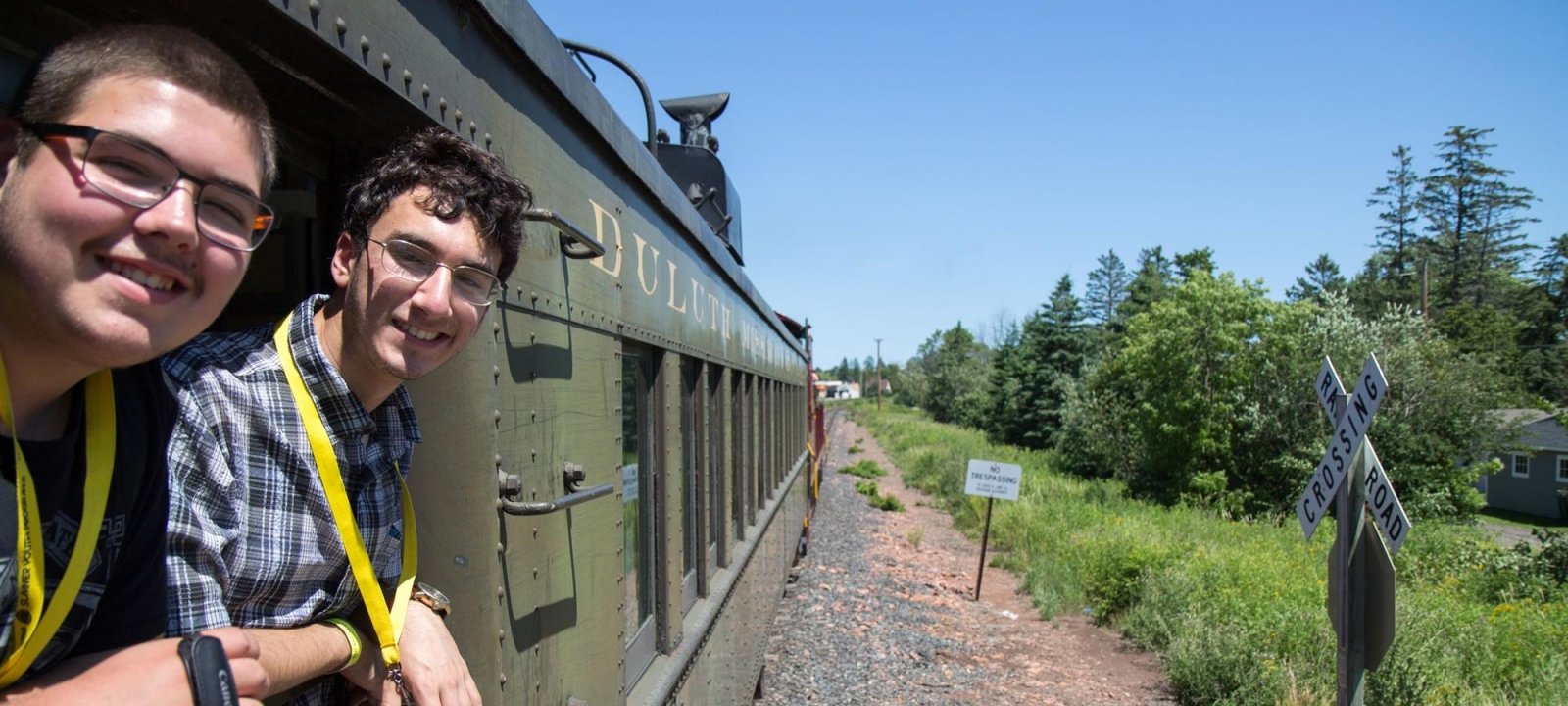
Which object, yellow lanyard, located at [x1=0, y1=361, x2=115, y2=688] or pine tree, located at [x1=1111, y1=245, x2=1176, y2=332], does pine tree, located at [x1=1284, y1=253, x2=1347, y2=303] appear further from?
yellow lanyard, located at [x1=0, y1=361, x2=115, y2=688]

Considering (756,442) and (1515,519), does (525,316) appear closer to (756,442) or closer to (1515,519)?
(756,442)

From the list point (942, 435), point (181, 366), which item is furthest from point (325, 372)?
point (942, 435)

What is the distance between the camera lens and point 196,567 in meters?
1.09

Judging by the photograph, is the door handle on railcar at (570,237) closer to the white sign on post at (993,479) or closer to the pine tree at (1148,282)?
the white sign on post at (993,479)

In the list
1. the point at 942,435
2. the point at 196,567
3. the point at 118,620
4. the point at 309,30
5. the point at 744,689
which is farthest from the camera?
the point at 942,435

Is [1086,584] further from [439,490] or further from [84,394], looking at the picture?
[84,394]

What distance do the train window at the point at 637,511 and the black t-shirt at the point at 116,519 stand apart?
6.00 ft

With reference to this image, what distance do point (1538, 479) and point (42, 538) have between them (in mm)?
45238

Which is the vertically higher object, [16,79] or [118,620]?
[16,79]

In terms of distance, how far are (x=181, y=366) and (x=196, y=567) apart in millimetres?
244

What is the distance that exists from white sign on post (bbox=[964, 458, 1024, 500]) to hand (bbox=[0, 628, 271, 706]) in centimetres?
1176

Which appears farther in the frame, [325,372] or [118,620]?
[325,372]

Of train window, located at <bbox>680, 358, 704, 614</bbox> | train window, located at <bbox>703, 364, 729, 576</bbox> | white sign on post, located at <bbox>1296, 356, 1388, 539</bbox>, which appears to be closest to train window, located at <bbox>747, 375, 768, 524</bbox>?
train window, located at <bbox>703, 364, 729, 576</bbox>

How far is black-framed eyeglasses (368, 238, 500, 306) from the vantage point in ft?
4.47
